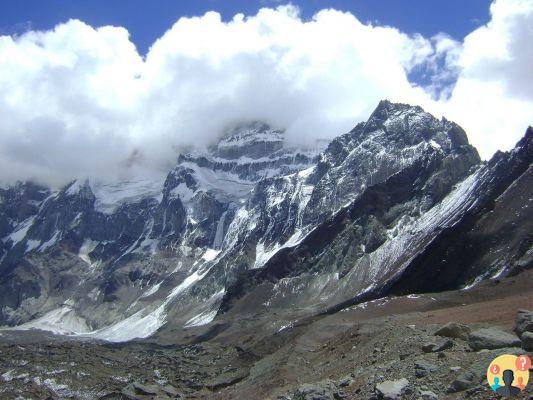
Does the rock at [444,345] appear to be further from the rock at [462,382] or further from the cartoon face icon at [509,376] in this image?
the cartoon face icon at [509,376]

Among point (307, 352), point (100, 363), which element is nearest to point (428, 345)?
point (307, 352)

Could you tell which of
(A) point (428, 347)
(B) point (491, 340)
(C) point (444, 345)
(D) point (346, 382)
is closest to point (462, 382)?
(B) point (491, 340)

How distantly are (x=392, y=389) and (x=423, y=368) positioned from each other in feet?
11.4

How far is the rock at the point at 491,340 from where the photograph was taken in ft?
148

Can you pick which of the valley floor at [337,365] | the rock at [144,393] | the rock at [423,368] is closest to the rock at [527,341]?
the valley floor at [337,365]

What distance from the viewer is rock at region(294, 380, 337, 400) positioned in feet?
161

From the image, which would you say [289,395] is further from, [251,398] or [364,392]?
[251,398]

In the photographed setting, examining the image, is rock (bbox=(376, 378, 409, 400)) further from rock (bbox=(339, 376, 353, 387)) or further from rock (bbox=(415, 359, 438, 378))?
rock (bbox=(339, 376, 353, 387))

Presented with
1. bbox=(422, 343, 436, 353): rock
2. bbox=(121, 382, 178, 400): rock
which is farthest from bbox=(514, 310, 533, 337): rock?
bbox=(121, 382, 178, 400): rock

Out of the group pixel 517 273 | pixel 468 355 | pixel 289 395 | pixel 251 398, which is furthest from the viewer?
pixel 517 273

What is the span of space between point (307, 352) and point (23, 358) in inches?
3751

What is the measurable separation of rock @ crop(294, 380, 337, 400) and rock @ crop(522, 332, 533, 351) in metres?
13.8

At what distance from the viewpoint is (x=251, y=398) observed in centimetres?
8388

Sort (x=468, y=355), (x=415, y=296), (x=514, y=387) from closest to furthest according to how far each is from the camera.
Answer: (x=514, y=387), (x=468, y=355), (x=415, y=296)
